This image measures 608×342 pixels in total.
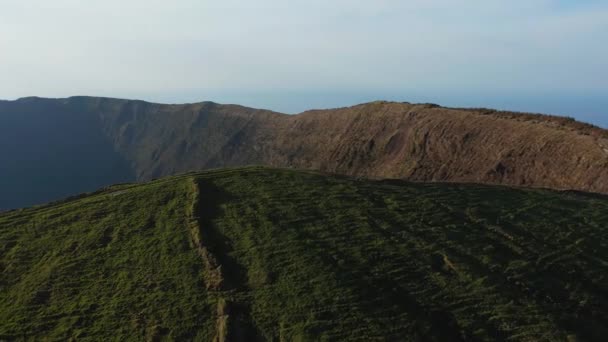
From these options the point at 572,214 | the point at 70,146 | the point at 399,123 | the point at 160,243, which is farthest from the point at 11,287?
the point at 70,146

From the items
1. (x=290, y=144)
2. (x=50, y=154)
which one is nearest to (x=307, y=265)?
(x=290, y=144)

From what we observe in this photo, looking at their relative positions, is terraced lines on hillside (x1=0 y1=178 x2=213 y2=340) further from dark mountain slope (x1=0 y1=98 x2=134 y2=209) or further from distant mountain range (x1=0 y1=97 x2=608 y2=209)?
dark mountain slope (x1=0 y1=98 x2=134 y2=209)

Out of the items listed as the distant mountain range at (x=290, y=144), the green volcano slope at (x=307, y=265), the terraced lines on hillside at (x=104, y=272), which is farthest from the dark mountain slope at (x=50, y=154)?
the green volcano slope at (x=307, y=265)

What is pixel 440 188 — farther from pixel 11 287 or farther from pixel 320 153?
pixel 320 153

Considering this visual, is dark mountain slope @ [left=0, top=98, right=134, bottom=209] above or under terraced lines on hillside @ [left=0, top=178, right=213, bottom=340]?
under

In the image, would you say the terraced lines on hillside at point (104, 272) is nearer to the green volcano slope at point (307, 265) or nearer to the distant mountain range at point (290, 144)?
the green volcano slope at point (307, 265)

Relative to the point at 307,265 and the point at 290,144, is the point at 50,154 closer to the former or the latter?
the point at 290,144

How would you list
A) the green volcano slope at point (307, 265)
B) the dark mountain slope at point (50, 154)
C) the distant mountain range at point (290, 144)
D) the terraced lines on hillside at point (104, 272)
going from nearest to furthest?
the green volcano slope at point (307, 265) → the terraced lines on hillside at point (104, 272) → the distant mountain range at point (290, 144) → the dark mountain slope at point (50, 154)

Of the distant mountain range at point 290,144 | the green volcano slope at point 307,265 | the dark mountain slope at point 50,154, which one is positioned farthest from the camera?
the dark mountain slope at point 50,154

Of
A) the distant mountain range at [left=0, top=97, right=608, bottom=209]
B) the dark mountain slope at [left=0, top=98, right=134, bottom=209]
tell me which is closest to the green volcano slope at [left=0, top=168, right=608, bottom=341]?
the distant mountain range at [left=0, top=97, right=608, bottom=209]
